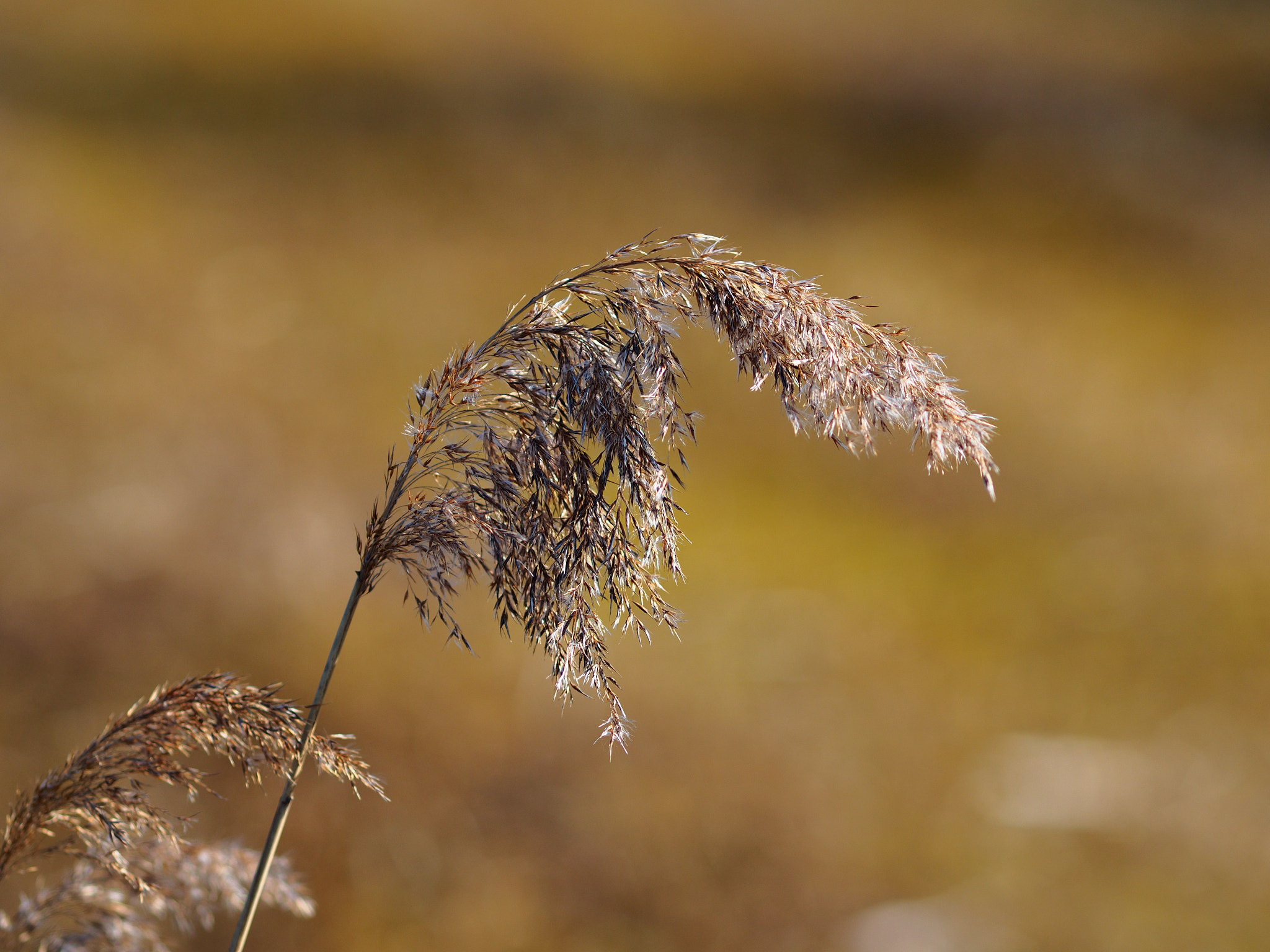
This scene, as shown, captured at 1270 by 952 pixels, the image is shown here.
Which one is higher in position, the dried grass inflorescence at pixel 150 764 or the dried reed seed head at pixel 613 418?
the dried reed seed head at pixel 613 418

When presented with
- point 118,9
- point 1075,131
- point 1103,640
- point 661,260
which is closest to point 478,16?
point 118,9

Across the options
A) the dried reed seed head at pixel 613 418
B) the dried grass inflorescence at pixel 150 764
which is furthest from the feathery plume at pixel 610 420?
the dried grass inflorescence at pixel 150 764

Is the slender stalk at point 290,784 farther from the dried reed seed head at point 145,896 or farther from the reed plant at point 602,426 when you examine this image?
the dried reed seed head at point 145,896

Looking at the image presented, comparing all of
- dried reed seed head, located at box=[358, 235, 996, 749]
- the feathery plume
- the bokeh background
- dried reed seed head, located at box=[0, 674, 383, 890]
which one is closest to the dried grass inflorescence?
dried reed seed head, located at box=[0, 674, 383, 890]

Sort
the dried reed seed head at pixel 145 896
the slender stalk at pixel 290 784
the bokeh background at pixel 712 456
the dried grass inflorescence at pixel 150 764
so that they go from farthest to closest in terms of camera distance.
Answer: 1. the bokeh background at pixel 712 456
2. the dried reed seed head at pixel 145 896
3. the dried grass inflorescence at pixel 150 764
4. the slender stalk at pixel 290 784

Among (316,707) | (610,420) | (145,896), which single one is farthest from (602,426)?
(145,896)

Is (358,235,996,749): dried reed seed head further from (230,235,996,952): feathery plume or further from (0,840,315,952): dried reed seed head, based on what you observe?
(0,840,315,952): dried reed seed head

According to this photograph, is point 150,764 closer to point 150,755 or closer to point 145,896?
point 150,755
